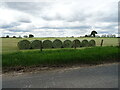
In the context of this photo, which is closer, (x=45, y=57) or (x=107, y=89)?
(x=107, y=89)

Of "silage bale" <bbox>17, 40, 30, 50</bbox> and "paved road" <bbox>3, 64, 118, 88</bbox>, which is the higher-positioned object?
"silage bale" <bbox>17, 40, 30, 50</bbox>

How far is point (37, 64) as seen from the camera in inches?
292

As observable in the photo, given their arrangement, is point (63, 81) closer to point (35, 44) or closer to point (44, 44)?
point (35, 44)

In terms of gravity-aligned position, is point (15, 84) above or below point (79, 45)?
below

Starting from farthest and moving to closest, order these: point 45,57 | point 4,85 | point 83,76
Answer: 1. point 45,57
2. point 83,76
3. point 4,85

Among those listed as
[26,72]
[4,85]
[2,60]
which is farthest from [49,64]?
[4,85]

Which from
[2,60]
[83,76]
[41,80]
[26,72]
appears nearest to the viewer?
[41,80]

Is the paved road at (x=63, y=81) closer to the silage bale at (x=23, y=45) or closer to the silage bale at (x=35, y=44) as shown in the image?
the silage bale at (x=35, y=44)

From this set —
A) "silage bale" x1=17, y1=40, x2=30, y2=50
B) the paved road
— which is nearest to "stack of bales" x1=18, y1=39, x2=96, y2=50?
"silage bale" x1=17, y1=40, x2=30, y2=50

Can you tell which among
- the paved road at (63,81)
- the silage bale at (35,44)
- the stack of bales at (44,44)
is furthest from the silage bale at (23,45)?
the paved road at (63,81)

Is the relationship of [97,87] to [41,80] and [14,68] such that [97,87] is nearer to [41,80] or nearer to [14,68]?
[41,80]

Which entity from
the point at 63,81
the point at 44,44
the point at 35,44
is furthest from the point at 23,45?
the point at 63,81

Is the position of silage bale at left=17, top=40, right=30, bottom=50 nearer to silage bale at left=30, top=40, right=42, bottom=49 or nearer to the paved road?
silage bale at left=30, top=40, right=42, bottom=49

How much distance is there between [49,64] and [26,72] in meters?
1.57
